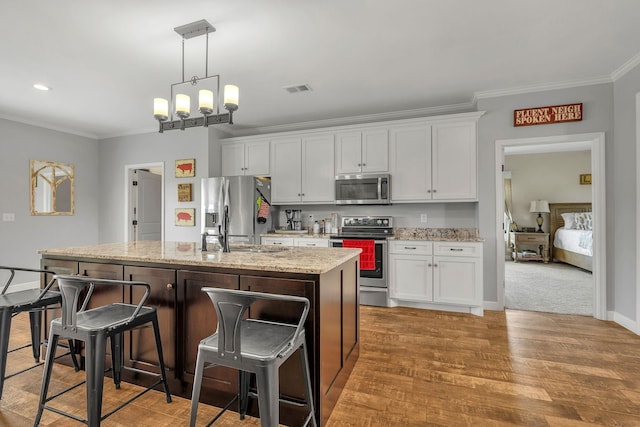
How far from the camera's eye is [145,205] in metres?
5.96

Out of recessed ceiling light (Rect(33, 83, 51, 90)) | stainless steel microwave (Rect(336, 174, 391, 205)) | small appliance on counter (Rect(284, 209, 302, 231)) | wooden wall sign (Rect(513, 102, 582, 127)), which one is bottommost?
small appliance on counter (Rect(284, 209, 302, 231))

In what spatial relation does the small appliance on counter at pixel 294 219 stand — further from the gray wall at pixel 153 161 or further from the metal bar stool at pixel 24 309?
the metal bar stool at pixel 24 309

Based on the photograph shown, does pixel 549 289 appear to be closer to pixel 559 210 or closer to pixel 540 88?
pixel 540 88

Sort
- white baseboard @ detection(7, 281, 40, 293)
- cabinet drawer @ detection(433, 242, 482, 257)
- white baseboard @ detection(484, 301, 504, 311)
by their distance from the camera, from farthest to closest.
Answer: white baseboard @ detection(7, 281, 40, 293), white baseboard @ detection(484, 301, 504, 311), cabinet drawer @ detection(433, 242, 482, 257)

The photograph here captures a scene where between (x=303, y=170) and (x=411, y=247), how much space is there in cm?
189

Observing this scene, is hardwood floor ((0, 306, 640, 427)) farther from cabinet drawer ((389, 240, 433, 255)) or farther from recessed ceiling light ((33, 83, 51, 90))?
recessed ceiling light ((33, 83, 51, 90))

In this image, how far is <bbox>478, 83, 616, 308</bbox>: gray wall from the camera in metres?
3.38

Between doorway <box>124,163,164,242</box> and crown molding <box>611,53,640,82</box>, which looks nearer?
crown molding <box>611,53,640,82</box>

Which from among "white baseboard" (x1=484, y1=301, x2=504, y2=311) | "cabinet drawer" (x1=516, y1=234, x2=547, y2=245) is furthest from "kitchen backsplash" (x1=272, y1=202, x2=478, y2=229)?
"cabinet drawer" (x1=516, y1=234, x2=547, y2=245)

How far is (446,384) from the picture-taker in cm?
218

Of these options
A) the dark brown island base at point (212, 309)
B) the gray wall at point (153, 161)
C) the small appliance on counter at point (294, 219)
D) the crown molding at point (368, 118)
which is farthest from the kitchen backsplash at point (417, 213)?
the dark brown island base at point (212, 309)

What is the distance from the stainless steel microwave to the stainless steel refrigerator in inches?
44.8

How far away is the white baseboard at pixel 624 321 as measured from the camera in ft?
10.1

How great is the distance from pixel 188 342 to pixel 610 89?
15.3ft
